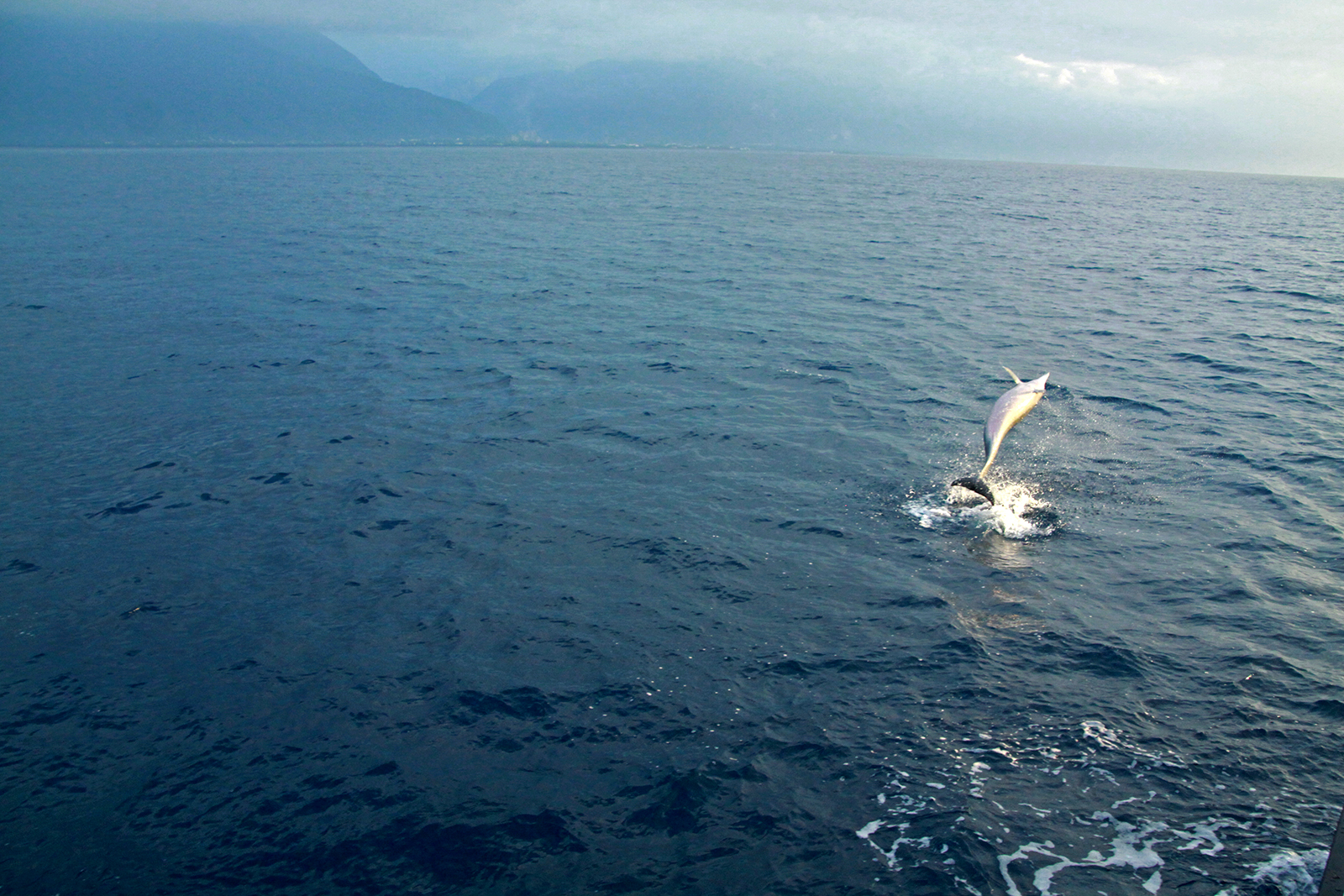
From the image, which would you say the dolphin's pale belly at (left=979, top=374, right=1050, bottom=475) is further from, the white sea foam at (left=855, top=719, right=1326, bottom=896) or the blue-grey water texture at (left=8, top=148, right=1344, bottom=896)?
the white sea foam at (left=855, top=719, right=1326, bottom=896)

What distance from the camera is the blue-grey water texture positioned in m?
11.8

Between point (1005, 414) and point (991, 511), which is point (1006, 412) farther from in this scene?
point (991, 511)

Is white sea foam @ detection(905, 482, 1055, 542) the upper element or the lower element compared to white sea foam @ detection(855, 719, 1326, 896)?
upper

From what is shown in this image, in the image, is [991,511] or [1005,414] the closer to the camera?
[1005,414]

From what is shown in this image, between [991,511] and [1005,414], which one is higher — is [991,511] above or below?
below

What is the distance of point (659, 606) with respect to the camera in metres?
Result: 17.5

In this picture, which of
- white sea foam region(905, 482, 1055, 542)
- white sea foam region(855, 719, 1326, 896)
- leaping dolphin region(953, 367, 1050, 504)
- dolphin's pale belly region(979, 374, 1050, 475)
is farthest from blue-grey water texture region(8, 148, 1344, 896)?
dolphin's pale belly region(979, 374, 1050, 475)

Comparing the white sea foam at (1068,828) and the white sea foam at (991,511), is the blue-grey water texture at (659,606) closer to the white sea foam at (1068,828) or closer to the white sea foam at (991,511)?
the white sea foam at (1068,828)

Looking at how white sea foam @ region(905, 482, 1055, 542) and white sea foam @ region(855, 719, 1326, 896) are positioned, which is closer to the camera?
white sea foam @ region(855, 719, 1326, 896)

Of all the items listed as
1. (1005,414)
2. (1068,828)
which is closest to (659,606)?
(1068,828)

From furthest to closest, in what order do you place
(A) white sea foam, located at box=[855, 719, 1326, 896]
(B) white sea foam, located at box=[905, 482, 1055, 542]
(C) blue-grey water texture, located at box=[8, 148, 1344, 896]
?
1. (B) white sea foam, located at box=[905, 482, 1055, 542]
2. (C) blue-grey water texture, located at box=[8, 148, 1344, 896]
3. (A) white sea foam, located at box=[855, 719, 1326, 896]

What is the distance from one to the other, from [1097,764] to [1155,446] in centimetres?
1672

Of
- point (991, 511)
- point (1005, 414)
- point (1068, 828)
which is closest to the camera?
point (1068, 828)

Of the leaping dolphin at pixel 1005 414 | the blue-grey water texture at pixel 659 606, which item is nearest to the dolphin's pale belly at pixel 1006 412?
the leaping dolphin at pixel 1005 414
